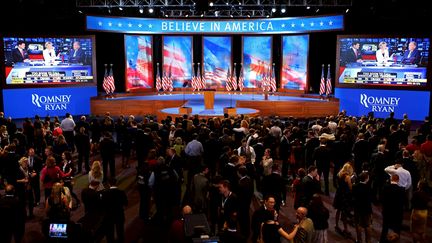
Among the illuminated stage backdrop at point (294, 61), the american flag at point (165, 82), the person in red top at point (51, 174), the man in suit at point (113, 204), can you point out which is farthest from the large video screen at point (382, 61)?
the man in suit at point (113, 204)

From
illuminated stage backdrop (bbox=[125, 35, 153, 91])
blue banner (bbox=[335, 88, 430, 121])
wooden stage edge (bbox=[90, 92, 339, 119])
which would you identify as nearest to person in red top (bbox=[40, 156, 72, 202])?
wooden stage edge (bbox=[90, 92, 339, 119])

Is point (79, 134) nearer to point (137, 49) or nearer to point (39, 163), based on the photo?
point (39, 163)

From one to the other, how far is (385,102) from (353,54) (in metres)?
2.77

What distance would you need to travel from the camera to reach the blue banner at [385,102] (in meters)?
20.7

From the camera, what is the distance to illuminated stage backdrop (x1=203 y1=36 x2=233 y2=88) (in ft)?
92.9

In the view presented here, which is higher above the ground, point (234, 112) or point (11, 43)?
point (11, 43)

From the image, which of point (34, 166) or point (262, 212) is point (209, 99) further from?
point (262, 212)

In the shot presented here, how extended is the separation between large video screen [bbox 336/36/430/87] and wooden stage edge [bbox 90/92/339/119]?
1635 mm

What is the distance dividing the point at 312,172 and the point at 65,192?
14.5 feet

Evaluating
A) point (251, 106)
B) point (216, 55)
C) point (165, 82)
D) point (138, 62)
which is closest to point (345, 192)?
point (251, 106)

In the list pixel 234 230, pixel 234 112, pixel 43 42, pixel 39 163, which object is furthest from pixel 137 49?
pixel 234 230

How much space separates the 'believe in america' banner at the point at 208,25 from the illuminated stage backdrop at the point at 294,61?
1238 millimetres

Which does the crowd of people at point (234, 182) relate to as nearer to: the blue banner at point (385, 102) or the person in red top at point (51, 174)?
the person in red top at point (51, 174)

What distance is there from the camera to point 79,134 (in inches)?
482
